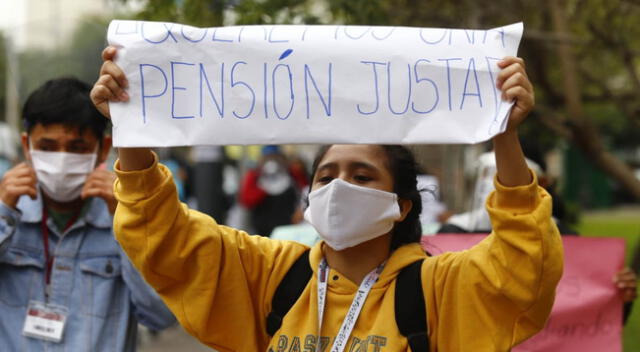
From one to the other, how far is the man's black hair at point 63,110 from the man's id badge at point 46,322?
649 millimetres

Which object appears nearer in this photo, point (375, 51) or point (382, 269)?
point (375, 51)

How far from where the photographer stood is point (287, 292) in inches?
97.2

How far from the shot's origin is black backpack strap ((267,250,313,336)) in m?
2.44

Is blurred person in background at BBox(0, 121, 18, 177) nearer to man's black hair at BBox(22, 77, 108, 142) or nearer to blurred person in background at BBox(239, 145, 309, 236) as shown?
blurred person in background at BBox(239, 145, 309, 236)

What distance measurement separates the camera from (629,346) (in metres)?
6.87

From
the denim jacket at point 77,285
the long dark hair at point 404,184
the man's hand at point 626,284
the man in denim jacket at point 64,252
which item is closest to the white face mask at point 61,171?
the man in denim jacket at point 64,252

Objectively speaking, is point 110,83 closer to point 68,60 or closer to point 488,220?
point 488,220

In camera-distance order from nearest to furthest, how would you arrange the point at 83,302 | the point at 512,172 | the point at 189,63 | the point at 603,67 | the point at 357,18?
1. the point at 512,172
2. the point at 189,63
3. the point at 83,302
4. the point at 357,18
5. the point at 603,67

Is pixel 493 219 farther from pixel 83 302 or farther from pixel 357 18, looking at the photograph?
pixel 357 18

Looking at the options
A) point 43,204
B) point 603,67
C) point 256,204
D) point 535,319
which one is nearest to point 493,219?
point 535,319

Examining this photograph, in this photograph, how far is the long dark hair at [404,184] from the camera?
2570 mm

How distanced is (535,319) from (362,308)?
488 millimetres

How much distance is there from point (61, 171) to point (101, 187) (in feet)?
0.52

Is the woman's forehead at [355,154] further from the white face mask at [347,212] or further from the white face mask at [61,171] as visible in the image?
the white face mask at [61,171]
